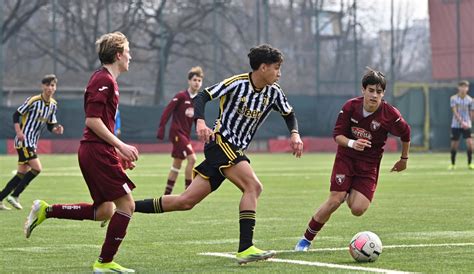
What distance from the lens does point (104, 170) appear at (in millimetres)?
7594

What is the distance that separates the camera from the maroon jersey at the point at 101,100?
298 inches

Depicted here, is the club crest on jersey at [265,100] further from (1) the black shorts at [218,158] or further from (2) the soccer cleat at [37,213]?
(2) the soccer cleat at [37,213]

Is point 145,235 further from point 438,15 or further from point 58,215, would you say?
point 438,15

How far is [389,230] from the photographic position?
11031mm

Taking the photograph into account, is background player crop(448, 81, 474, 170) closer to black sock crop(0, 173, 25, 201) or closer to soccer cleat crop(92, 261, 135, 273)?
black sock crop(0, 173, 25, 201)

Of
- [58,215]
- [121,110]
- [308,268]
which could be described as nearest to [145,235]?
[58,215]

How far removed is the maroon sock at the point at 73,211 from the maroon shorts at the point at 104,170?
0.58 metres

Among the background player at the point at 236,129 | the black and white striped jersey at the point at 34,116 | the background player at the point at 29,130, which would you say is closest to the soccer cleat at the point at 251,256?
the background player at the point at 236,129

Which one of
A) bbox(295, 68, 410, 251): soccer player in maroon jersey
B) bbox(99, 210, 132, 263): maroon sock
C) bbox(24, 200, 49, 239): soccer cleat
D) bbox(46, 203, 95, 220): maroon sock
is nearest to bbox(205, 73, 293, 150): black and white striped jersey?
bbox(295, 68, 410, 251): soccer player in maroon jersey

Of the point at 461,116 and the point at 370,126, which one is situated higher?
the point at 370,126

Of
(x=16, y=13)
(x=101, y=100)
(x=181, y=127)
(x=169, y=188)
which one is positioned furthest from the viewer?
(x=16, y=13)

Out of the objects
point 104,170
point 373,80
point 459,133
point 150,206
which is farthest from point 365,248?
point 459,133

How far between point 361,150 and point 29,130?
724 cm

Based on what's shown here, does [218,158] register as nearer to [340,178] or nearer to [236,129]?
[236,129]
